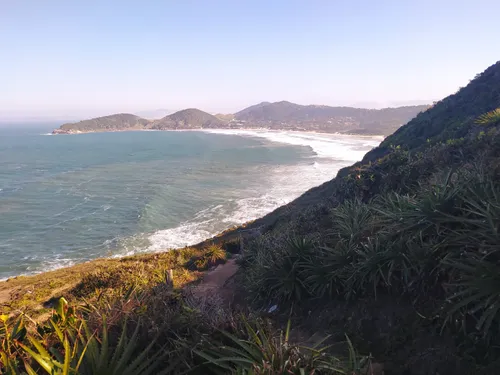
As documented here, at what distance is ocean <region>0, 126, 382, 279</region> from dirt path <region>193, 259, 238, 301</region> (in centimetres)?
1174

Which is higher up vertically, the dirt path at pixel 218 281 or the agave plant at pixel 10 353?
the agave plant at pixel 10 353

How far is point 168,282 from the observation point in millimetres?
5953

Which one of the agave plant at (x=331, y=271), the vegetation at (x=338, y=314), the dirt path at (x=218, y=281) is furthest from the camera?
the dirt path at (x=218, y=281)

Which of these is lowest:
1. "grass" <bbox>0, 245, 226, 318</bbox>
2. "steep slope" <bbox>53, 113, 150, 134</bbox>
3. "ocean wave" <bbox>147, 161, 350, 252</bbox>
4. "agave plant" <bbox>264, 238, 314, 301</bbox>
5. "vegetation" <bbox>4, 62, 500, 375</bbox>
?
"ocean wave" <bbox>147, 161, 350, 252</bbox>

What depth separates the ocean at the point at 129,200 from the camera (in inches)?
998

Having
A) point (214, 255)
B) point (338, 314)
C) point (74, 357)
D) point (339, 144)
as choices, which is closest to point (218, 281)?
point (214, 255)

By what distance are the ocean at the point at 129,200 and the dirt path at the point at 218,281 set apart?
1174cm

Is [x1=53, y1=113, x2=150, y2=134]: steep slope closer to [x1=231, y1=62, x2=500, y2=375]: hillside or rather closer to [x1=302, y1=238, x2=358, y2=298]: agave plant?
[x1=231, y1=62, x2=500, y2=375]: hillside

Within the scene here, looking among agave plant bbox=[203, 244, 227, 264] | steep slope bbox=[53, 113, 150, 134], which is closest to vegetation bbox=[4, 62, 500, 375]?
agave plant bbox=[203, 244, 227, 264]

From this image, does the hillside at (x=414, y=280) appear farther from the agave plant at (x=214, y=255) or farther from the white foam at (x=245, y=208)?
the white foam at (x=245, y=208)

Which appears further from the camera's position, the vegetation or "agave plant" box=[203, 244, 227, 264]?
"agave plant" box=[203, 244, 227, 264]

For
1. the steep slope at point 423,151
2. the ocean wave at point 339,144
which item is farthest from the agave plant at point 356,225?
the ocean wave at point 339,144

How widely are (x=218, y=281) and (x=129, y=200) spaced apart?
94.6 ft

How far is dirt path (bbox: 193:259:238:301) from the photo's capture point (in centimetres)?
956
